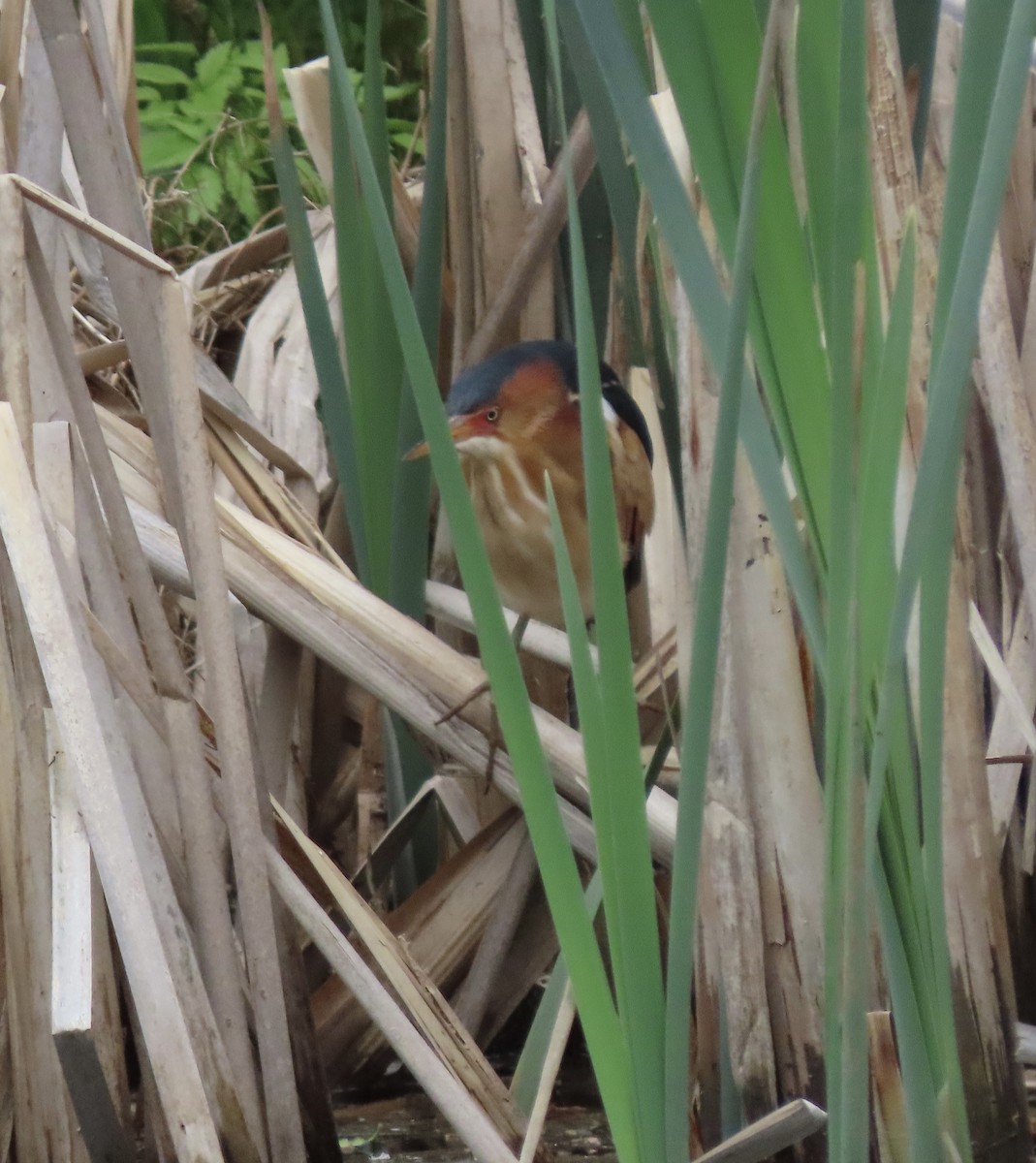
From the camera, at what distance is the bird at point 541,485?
191cm

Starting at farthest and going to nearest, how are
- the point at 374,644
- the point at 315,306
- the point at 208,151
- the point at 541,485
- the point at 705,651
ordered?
the point at 208,151 < the point at 541,485 < the point at 315,306 < the point at 374,644 < the point at 705,651

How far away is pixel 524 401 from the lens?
5.84 ft

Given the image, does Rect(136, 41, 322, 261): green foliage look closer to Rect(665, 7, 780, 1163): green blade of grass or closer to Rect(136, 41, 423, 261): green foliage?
Rect(136, 41, 423, 261): green foliage

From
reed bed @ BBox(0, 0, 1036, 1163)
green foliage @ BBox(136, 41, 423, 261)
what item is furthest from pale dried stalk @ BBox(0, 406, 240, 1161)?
green foliage @ BBox(136, 41, 423, 261)

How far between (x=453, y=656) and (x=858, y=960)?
66cm

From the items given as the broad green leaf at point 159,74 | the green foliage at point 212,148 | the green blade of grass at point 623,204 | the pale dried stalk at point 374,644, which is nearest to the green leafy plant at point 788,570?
the green blade of grass at point 623,204

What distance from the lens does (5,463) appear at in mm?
993

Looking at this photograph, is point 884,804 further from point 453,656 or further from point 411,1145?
point 411,1145

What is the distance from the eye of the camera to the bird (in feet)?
6.25

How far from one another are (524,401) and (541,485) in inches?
9.0

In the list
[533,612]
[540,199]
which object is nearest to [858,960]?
[540,199]

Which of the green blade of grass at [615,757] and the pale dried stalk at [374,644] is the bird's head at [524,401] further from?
the green blade of grass at [615,757]

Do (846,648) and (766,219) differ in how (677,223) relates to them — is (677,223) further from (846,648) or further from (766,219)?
(846,648)

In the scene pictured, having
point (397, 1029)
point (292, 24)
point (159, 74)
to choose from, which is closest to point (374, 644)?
point (397, 1029)
